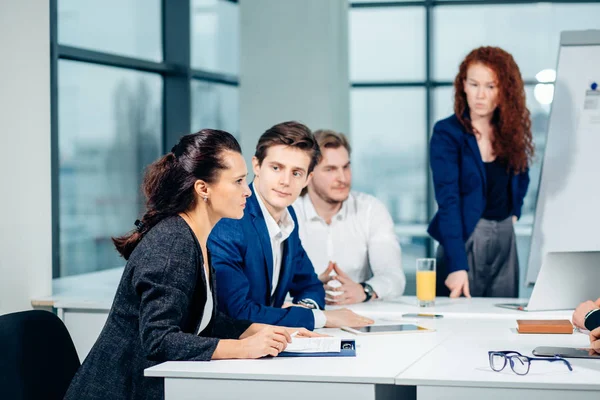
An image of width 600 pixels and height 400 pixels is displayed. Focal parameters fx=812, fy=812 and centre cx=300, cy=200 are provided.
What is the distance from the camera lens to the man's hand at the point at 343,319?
247 centimetres

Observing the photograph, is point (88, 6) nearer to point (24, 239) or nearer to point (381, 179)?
point (24, 239)

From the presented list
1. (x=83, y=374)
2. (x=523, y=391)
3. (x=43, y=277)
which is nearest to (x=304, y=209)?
(x=43, y=277)

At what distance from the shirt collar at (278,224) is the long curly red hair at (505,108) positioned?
38.5 inches

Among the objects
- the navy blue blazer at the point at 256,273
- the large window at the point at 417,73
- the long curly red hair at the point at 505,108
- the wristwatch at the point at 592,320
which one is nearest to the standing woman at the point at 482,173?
the long curly red hair at the point at 505,108

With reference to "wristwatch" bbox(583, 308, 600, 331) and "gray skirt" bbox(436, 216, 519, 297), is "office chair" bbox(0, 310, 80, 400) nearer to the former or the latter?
"wristwatch" bbox(583, 308, 600, 331)

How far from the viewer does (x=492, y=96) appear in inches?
127

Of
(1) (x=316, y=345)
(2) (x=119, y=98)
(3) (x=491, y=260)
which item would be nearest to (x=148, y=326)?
(1) (x=316, y=345)

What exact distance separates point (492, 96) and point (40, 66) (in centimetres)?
176

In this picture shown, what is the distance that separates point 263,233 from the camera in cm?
262

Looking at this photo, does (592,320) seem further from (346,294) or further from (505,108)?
(505,108)

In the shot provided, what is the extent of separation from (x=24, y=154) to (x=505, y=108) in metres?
1.86

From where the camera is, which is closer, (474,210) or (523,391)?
(523,391)

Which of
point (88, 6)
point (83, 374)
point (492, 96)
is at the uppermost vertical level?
point (88, 6)

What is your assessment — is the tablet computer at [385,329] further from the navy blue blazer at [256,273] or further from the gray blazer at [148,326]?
the gray blazer at [148,326]
